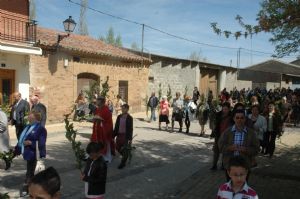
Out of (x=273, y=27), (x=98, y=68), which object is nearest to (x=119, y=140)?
(x=273, y=27)

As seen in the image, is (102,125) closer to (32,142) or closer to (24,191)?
(32,142)

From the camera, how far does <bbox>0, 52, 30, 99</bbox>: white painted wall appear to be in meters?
17.5

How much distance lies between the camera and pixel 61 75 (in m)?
19.6

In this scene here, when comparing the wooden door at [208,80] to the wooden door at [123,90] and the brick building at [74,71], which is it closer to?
the brick building at [74,71]

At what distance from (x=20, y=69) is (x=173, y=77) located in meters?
14.4

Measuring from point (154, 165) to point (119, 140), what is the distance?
3.53 ft

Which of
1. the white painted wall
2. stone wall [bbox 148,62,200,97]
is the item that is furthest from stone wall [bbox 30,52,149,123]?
stone wall [bbox 148,62,200,97]

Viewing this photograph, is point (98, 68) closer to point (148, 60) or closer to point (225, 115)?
point (148, 60)

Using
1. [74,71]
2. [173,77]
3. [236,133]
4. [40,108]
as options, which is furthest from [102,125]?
[173,77]

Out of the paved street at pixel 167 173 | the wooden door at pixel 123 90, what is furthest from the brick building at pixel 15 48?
the wooden door at pixel 123 90

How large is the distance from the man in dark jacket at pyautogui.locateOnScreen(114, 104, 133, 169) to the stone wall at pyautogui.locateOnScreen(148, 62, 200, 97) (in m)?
17.7

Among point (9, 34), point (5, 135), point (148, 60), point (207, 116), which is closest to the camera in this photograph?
point (5, 135)

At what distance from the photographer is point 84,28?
1602 inches

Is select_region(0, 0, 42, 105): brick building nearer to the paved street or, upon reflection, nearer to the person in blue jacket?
the paved street
